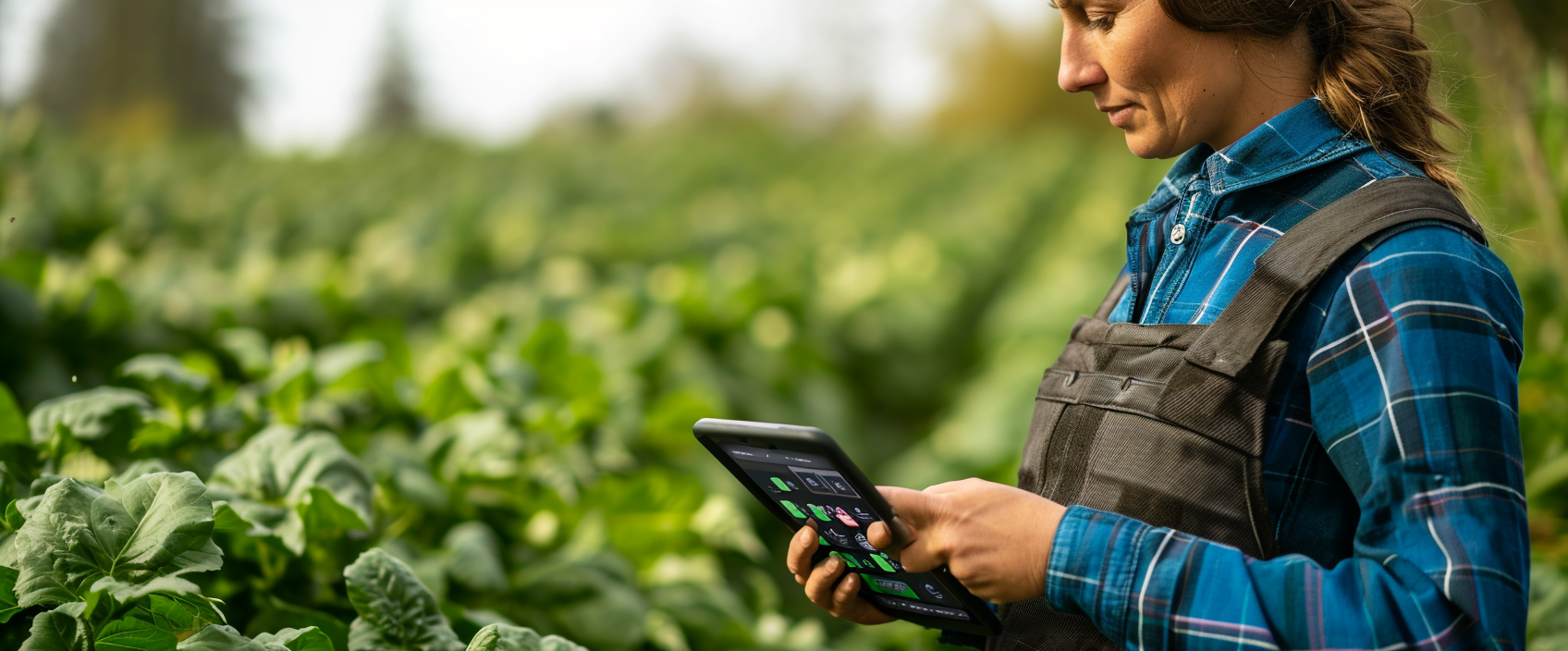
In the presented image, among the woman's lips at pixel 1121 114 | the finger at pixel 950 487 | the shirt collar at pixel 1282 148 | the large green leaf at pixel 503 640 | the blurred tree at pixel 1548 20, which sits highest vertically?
the blurred tree at pixel 1548 20

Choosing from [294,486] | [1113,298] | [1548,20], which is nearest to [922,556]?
[1113,298]

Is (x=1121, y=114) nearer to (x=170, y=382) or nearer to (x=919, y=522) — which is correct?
(x=919, y=522)

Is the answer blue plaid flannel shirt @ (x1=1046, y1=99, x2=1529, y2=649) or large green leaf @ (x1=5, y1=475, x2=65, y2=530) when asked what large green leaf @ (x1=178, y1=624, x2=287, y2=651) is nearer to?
large green leaf @ (x1=5, y1=475, x2=65, y2=530)

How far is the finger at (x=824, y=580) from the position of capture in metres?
1.19

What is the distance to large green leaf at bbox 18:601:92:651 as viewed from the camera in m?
1.11

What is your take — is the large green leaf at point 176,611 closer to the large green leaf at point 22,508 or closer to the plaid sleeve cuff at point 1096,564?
the large green leaf at point 22,508

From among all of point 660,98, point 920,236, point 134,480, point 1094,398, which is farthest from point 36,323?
point 660,98

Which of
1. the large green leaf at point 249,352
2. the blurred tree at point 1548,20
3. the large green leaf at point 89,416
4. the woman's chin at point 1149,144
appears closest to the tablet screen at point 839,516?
the woman's chin at point 1149,144

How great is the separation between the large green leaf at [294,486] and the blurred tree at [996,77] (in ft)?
131

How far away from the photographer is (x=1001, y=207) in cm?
1034

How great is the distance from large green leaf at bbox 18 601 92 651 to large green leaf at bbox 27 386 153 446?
526 millimetres

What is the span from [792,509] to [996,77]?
4454cm

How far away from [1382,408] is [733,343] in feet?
11.3

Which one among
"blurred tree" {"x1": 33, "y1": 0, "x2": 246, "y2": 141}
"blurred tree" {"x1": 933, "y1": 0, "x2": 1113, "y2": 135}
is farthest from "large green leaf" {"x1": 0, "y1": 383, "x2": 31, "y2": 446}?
"blurred tree" {"x1": 933, "y1": 0, "x2": 1113, "y2": 135}
